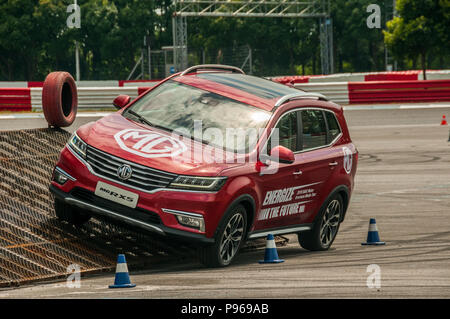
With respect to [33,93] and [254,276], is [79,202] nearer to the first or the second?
[254,276]

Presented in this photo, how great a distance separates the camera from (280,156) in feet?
30.7

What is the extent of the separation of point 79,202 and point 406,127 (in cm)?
2048

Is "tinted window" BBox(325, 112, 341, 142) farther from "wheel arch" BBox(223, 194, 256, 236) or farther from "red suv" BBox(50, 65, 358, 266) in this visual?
"wheel arch" BBox(223, 194, 256, 236)

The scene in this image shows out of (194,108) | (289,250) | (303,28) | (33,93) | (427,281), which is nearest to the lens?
(427,281)

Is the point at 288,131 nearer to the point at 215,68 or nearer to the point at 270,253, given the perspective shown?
Result: the point at 270,253

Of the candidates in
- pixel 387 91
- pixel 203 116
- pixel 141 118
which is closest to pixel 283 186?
pixel 203 116

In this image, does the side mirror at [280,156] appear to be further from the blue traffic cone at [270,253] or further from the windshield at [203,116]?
the blue traffic cone at [270,253]

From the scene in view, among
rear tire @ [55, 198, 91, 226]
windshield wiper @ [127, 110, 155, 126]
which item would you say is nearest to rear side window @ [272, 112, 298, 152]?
windshield wiper @ [127, 110, 155, 126]

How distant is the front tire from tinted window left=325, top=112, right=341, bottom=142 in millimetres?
2145

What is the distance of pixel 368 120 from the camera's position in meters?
30.0

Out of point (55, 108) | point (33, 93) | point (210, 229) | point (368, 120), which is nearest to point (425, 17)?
point (368, 120)

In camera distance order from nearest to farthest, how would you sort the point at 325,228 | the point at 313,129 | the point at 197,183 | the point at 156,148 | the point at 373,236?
1. the point at 197,183
2. the point at 156,148
3. the point at 313,129
4. the point at 325,228
5. the point at 373,236

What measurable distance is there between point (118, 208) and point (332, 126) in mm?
3281

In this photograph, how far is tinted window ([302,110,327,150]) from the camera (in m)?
10.3
